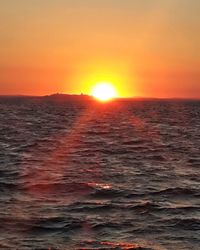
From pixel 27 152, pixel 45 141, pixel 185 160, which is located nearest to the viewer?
pixel 185 160

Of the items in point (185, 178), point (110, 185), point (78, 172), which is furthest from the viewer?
point (78, 172)

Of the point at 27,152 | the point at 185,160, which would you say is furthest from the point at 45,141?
the point at 185,160

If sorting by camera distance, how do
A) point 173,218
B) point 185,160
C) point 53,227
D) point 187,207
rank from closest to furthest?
point 53,227 < point 173,218 < point 187,207 < point 185,160

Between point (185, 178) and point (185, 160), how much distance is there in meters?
7.70

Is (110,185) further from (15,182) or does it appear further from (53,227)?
(53,227)

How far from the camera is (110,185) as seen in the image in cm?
2236

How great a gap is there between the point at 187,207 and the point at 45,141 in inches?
1113

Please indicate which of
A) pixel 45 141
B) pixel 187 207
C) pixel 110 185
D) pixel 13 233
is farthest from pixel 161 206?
pixel 45 141

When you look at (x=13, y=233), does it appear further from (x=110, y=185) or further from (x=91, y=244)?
(x=110, y=185)

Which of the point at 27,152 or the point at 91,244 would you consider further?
the point at 27,152

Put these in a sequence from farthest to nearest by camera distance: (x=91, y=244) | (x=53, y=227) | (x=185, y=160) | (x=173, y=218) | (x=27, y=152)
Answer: (x=27, y=152) → (x=185, y=160) → (x=173, y=218) → (x=53, y=227) → (x=91, y=244)

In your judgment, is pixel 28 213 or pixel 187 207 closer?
pixel 28 213

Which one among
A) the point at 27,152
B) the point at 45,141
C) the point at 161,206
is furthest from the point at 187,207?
the point at 45,141

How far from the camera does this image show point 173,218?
55.1 feet
